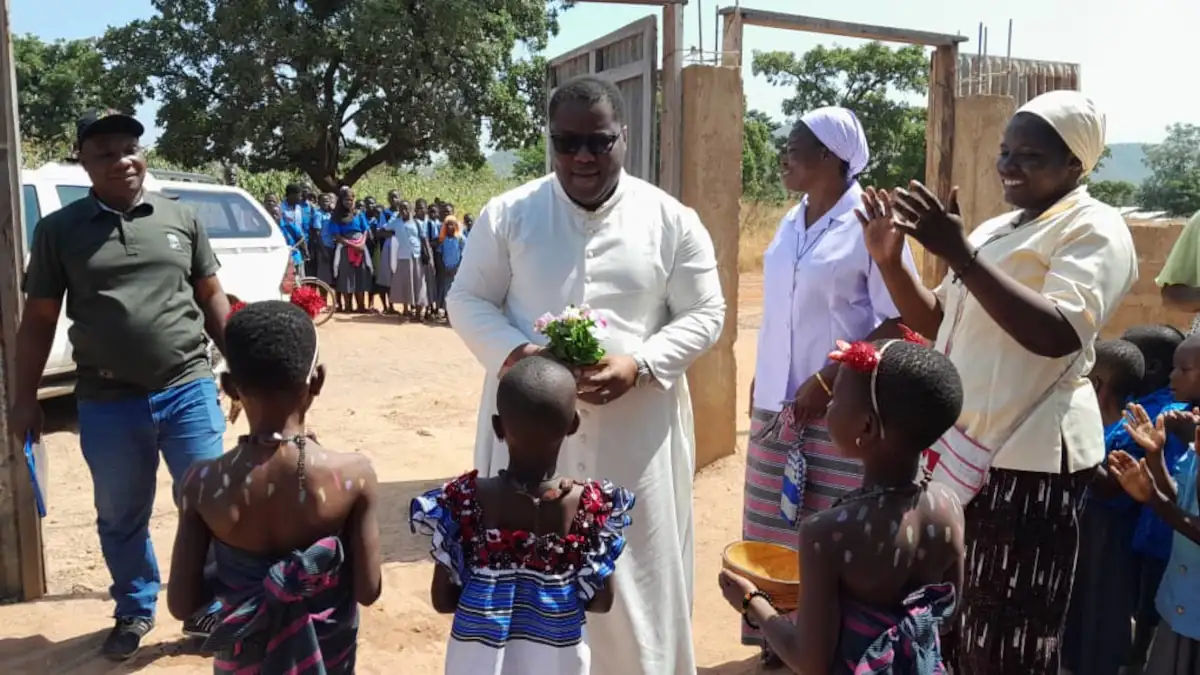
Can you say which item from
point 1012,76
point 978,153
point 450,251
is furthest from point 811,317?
point 450,251

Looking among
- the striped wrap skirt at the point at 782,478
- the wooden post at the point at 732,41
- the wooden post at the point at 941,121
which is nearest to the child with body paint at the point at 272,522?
the striped wrap skirt at the point at 782,478

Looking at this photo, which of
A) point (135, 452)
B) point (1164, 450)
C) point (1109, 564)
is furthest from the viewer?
point (135, 452)

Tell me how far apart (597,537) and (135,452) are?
2.38 metres

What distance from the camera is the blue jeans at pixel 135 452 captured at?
12.3 feet

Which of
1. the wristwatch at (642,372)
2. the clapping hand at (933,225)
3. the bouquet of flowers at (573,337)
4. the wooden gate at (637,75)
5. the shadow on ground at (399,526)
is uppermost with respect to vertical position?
the wooden gate at (637,75)

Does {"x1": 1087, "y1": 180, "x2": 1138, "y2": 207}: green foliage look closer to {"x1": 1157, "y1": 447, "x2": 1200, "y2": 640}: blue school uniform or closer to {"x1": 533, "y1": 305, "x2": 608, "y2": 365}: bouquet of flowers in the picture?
{"x1": 1157, "y1": 447, "x2": 1200, "y2": 640}: blue school uniform

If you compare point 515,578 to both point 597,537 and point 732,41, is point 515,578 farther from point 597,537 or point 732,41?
point 732,41

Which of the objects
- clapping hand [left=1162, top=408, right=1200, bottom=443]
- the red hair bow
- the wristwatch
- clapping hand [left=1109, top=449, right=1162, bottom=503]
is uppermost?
the red hair bow

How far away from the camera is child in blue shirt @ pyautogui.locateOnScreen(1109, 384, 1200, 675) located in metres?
2.84

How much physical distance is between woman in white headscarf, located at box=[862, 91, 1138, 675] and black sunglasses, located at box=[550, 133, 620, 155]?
2.82 ft

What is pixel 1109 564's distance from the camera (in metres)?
3.40

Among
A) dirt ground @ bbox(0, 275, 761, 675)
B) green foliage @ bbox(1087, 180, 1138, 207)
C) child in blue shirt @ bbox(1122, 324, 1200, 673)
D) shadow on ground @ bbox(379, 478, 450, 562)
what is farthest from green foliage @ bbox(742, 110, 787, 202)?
child in blue shirt @ bbox(1122, 324, 1200, 673)

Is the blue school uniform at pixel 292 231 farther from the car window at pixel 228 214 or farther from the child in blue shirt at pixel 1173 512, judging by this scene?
the child in blue shirt at pixel 1173 512

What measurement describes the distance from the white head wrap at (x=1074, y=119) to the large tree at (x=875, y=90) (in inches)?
1128
